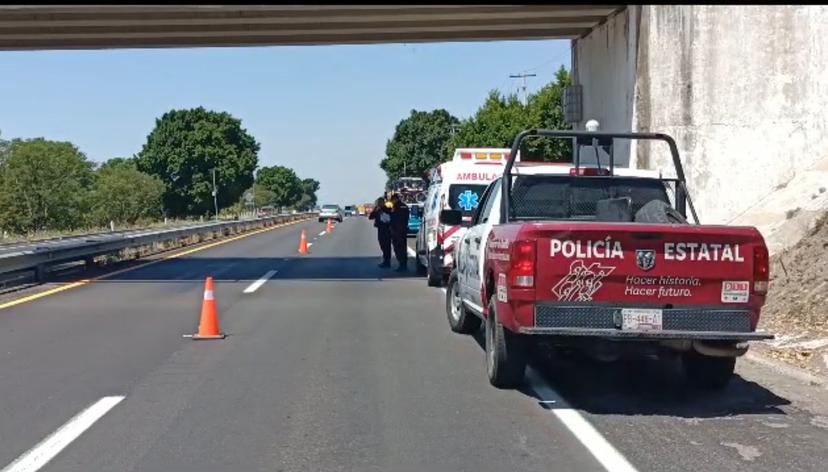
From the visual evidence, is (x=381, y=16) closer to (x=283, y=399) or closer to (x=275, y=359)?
(x=275, y=359)

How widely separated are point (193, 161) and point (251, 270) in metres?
75.6

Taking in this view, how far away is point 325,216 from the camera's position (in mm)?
74812

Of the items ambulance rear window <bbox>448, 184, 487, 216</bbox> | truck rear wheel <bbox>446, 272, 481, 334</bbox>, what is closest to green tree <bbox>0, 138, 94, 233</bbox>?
ambulance rear window <bbox>448, 184, 487, 216</bbox>

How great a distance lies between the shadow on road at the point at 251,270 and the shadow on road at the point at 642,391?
10.8 metres

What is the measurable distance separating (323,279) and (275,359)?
10.4m

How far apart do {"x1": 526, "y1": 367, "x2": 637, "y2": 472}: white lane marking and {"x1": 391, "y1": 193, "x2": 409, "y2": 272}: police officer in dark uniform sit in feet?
42.6

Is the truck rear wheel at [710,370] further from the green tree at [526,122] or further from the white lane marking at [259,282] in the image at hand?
the green tree at [526,122]

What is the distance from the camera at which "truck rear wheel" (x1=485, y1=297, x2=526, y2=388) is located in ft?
26.0

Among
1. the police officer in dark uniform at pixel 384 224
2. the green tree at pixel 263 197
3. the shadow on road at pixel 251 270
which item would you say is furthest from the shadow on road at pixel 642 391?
the green tree at pixel 263 197

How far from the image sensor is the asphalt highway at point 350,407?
6125 millimetres

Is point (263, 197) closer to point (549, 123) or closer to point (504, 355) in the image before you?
point (549, 123)

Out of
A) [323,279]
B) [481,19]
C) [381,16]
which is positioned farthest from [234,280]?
[481,19]

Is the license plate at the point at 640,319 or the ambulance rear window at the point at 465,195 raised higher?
the ambulance rear window at the point at 465,195

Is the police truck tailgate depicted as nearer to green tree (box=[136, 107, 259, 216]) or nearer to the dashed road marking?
the dashed road marking
